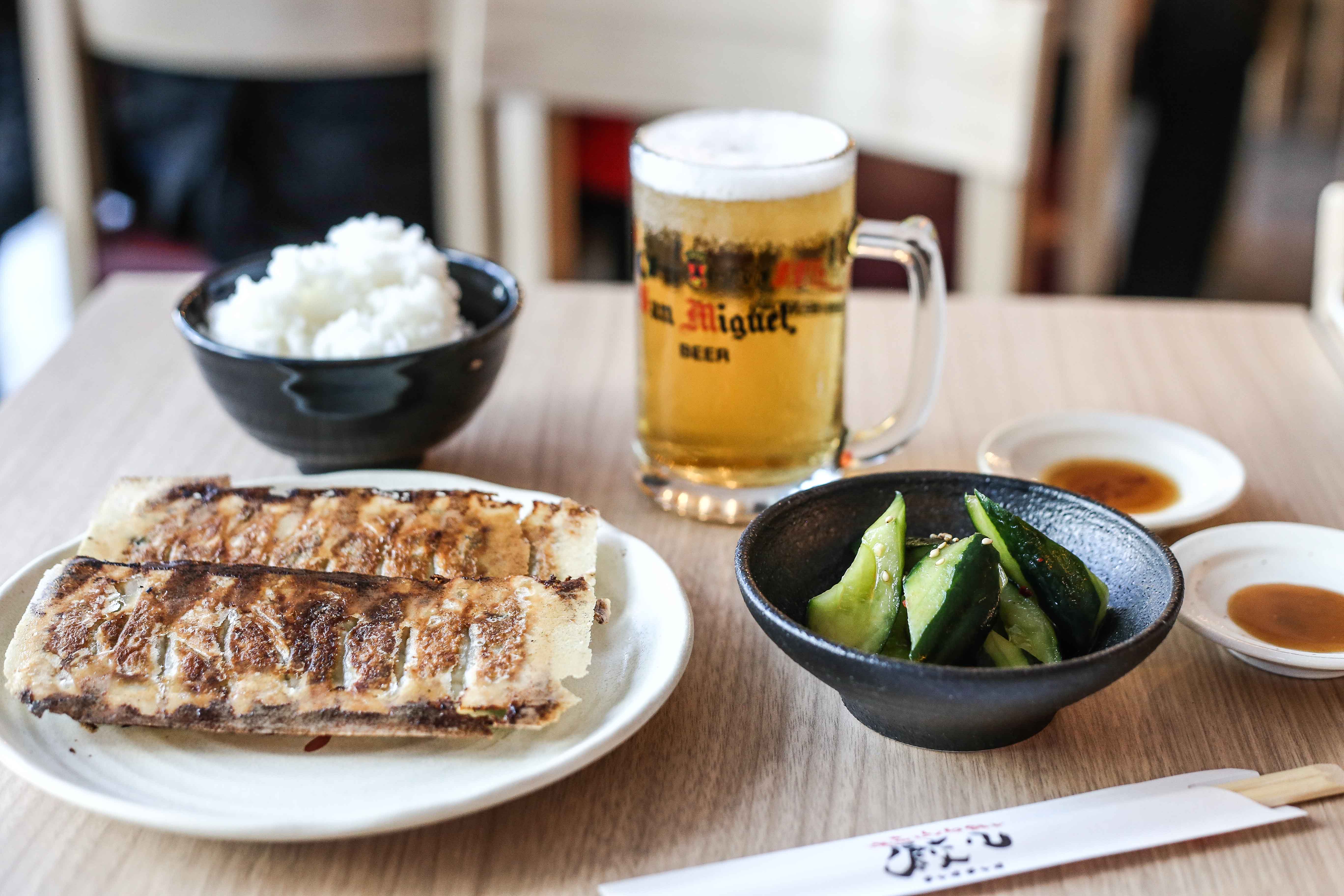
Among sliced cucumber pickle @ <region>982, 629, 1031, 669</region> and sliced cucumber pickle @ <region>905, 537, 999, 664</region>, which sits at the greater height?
sliced cucumber pickle @ <region>905, 537, 999, 664</region>

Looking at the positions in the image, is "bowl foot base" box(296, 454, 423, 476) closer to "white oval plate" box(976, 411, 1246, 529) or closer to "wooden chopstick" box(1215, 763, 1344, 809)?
"white oval plate" box(976, 411, 1246, 529)

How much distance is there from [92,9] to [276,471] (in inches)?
64.5

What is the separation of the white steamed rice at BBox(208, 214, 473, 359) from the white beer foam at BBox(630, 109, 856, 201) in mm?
233

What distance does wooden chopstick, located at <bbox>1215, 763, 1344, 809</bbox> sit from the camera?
0.75 meters

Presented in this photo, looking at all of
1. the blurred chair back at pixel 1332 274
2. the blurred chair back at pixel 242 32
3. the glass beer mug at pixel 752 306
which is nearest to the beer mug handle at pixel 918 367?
the glass beer mug at pixel 752 306

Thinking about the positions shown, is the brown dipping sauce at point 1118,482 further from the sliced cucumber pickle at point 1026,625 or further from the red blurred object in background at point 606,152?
the red blurred object in background at point 606,152

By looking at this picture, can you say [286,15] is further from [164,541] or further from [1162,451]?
[1162,451]

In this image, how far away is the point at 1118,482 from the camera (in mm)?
1146

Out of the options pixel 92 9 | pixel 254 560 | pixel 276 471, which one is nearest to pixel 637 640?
pixel 254 560

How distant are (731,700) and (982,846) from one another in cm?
22

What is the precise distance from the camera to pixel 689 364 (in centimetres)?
108

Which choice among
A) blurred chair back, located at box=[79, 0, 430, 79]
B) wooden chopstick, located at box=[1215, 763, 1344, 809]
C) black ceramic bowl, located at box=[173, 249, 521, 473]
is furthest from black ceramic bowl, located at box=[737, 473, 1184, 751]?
blurred chair back, located at box=[79, 0, 430, 79]

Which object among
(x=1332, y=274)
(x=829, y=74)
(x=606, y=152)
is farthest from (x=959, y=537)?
(x=606, y=152)

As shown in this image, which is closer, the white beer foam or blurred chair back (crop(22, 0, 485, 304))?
the white beer foam
